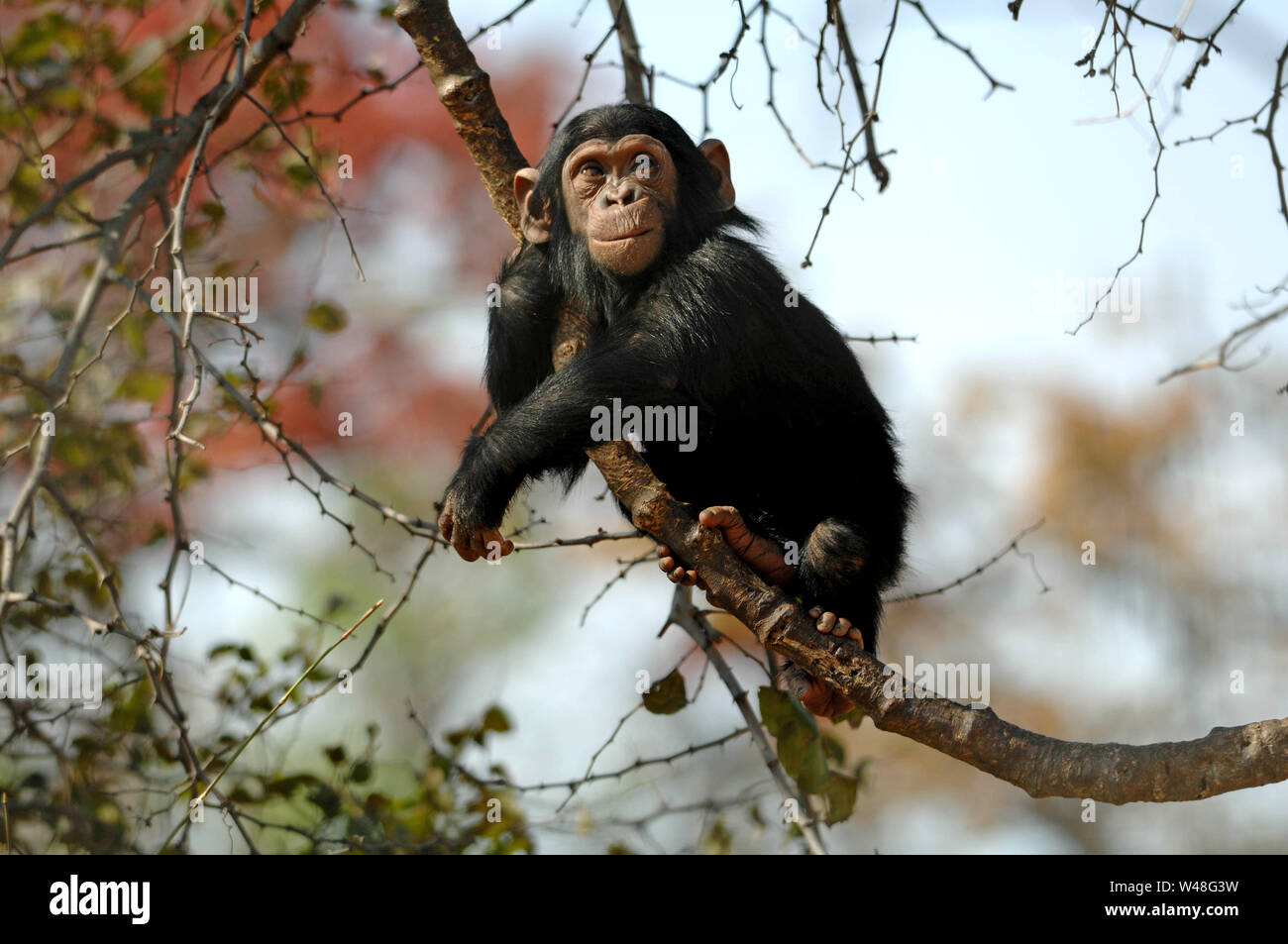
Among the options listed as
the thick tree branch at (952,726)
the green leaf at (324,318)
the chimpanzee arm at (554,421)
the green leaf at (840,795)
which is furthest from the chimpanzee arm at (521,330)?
the green leaf at (840,795)

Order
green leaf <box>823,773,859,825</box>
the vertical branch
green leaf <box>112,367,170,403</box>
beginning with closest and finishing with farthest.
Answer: green leaf <box>823,773,859,825</box>
the vertical branch
green leaf <box>112,367,170,403</box>

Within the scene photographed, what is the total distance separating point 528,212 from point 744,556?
140cm

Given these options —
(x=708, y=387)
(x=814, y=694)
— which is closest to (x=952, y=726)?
(x=814, y=694)

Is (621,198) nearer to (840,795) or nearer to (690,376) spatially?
(690,376)

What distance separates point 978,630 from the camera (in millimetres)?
12516

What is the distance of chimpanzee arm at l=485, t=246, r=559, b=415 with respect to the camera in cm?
392

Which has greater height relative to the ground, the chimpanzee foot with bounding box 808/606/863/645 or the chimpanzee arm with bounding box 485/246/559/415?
the chimpanzee arm with bounding box 485/246/559/415

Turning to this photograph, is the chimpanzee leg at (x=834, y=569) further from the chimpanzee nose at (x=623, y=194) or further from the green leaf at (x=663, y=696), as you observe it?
the chimpanzee nose at (x=623, y=194)

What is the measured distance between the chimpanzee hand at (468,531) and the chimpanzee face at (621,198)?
937 mm

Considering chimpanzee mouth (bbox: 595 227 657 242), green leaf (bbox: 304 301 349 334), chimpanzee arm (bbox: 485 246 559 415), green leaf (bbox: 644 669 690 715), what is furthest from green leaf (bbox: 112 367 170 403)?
green leaf (bbox: 644 669 690 715)

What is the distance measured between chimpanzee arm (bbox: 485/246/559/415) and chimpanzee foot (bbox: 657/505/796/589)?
88 centimetres

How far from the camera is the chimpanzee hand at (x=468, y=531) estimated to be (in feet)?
11.1

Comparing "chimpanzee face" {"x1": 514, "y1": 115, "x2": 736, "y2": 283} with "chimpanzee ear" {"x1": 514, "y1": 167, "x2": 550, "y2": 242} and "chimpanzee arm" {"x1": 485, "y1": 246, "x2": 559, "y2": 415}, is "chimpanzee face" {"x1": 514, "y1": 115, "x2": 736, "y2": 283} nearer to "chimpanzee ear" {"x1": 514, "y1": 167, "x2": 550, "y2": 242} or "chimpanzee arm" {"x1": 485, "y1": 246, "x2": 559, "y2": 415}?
"chimpanzee ear" {"x1": 514, "y1": 167, "x2": 550, "y2": 242}

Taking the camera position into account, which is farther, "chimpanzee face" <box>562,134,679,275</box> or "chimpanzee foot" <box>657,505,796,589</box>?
"chimpanzee face" <box>562,134,679,275</box>
